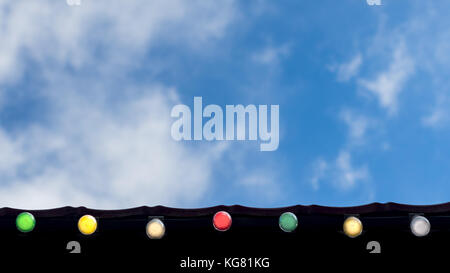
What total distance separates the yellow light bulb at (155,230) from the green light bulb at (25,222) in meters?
1.32

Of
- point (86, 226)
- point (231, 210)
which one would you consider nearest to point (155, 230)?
point (86, 226)

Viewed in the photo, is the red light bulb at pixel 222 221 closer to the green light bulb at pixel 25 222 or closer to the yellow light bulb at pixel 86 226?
the yellow light bulb at pixel 86 226

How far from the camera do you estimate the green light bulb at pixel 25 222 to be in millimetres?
6348

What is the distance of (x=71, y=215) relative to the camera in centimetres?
652

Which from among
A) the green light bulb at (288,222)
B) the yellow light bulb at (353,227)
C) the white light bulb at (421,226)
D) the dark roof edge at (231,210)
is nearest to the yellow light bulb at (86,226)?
the dark roof edge at (231,210)

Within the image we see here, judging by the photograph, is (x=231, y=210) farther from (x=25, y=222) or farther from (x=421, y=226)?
(x=25, y=222)

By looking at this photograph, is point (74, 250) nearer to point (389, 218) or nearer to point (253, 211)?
point (253, 211)

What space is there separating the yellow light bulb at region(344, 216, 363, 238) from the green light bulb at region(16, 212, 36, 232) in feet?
11.6

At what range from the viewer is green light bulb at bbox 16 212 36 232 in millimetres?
6348

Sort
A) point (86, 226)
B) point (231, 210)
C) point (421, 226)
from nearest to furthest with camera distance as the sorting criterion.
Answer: point (421, 226), point (86, 226), point (231, 210)

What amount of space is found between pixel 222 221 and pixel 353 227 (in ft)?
4.79

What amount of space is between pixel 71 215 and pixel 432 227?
4.21m

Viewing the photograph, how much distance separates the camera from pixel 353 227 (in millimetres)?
6270

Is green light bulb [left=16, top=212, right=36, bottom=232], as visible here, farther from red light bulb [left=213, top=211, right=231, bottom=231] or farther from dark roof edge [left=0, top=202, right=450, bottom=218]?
red light bulb [left=213, top=211, right=231, bottom=231]
